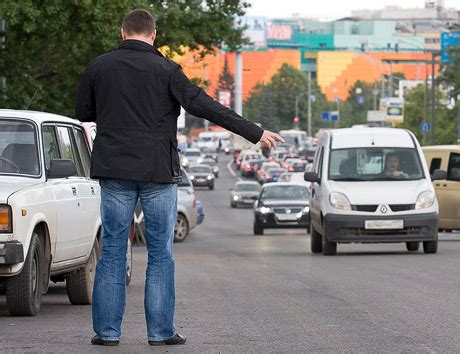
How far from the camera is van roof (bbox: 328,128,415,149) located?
2448 cm

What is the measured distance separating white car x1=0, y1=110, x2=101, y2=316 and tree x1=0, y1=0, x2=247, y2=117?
69.0 ft

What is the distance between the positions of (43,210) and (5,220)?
630 millimetres

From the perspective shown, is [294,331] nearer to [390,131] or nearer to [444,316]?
[444,316]

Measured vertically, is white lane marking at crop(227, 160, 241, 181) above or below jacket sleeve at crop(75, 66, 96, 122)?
below

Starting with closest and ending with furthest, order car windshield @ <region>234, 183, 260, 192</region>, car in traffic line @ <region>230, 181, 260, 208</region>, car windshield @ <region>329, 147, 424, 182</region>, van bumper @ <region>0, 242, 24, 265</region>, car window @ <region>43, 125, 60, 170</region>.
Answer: van bumper @ <region>0, 242, 24, 265</region>, car window @ <region>43, 125, 60, 170</region>, car windshield @ <region>329, 147, 424, 182</region>, car in traffic line @ <region>230, 181, 260, 208</region>, car windshield @ <region>234, 183, 260, 192</region>

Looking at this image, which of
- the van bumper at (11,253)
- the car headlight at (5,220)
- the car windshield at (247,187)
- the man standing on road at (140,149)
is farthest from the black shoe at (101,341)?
the car windshield at (247,187)

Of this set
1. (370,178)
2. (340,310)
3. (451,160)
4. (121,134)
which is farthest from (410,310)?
(451,160)

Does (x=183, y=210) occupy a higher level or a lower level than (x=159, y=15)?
lower

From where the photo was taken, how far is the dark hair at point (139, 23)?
31.0 ft

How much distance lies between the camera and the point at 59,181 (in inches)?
507

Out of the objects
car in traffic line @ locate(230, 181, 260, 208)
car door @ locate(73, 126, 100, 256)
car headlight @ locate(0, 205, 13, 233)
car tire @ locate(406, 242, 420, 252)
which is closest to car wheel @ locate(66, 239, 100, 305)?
car door @ locate(73, 126, 100, 256)

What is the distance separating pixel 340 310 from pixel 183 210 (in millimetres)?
25183

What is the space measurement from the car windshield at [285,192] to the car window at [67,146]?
30.8 m

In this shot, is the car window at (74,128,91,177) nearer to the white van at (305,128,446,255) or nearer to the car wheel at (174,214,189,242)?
the white van at (305,128,446,255)
